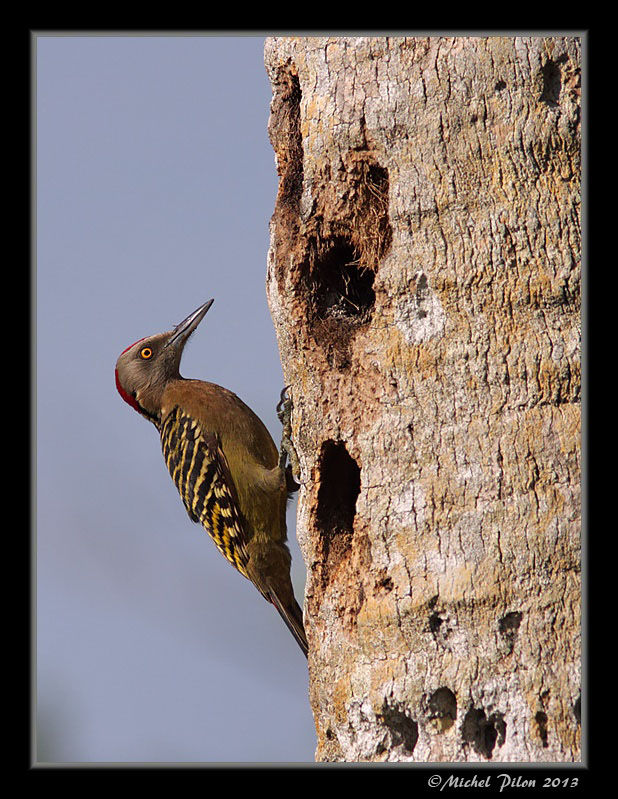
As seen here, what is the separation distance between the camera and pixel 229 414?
21.2 ft

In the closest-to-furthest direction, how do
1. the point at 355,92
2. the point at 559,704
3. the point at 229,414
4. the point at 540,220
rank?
the point at 559,704
the point at 540,220
the point at 355,92
the point at 229,414

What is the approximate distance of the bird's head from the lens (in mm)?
7090

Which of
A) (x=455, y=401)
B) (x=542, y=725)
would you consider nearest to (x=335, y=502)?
(x=455, y=401)

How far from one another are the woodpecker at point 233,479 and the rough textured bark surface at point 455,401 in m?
1.81

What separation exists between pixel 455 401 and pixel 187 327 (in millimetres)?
3605

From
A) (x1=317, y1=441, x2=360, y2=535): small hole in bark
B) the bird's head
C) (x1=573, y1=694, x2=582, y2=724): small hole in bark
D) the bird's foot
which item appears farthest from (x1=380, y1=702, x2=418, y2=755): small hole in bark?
the bird's head

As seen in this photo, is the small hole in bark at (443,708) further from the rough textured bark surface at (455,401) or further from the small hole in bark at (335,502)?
the small hole in bark at (335,502)

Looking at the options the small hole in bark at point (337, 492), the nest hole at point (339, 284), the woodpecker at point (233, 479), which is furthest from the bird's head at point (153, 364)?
the small hole in bark at point (337, 492)

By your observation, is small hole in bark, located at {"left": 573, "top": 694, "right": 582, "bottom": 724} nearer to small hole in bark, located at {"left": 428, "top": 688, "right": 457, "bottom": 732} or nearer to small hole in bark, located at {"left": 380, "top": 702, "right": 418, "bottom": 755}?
small hole in bark, located at {"left": 428, "top": 688, "right": 457, "bottom": 732}

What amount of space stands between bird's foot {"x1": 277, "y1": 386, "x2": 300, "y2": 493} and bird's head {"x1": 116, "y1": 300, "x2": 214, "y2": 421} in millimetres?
1338

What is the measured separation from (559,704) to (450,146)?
2.19 metres

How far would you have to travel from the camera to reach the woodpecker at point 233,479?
245 inches
